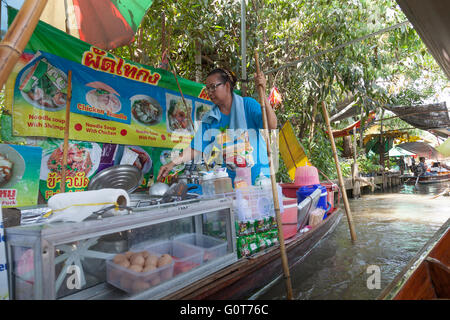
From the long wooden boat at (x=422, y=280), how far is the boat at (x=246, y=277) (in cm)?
99

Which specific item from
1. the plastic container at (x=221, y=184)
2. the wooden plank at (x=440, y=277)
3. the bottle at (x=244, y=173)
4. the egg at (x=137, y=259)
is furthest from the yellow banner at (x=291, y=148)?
the egg at (x=137, y=259)

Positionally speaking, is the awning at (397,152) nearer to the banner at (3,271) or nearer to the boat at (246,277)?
the boat at (246,277)

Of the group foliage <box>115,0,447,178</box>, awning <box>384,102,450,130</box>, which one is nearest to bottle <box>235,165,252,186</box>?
foliage <box>115,0,447,178</box>

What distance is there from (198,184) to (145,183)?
1.47 m

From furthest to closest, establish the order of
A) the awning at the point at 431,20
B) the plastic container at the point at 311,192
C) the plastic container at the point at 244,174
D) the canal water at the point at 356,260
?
the plastic container at the point at 311,192 → the plastic container at the point at 244,174 → the canal water at the point at 356,260 → the awning at the point at 431,20

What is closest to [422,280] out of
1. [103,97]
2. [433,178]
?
[103,97]

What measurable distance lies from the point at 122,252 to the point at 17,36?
1.46m

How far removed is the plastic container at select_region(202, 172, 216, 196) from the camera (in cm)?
244

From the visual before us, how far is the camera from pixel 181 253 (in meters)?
2.11

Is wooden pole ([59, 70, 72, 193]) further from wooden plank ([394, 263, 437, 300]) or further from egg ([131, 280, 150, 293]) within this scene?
wooden plank ([394, 263, 437, 300])

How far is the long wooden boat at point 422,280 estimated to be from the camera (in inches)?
61.6

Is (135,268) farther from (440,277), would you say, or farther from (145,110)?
(145,110)

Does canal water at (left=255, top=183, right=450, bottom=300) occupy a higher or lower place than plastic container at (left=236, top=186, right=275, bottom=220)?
lower
